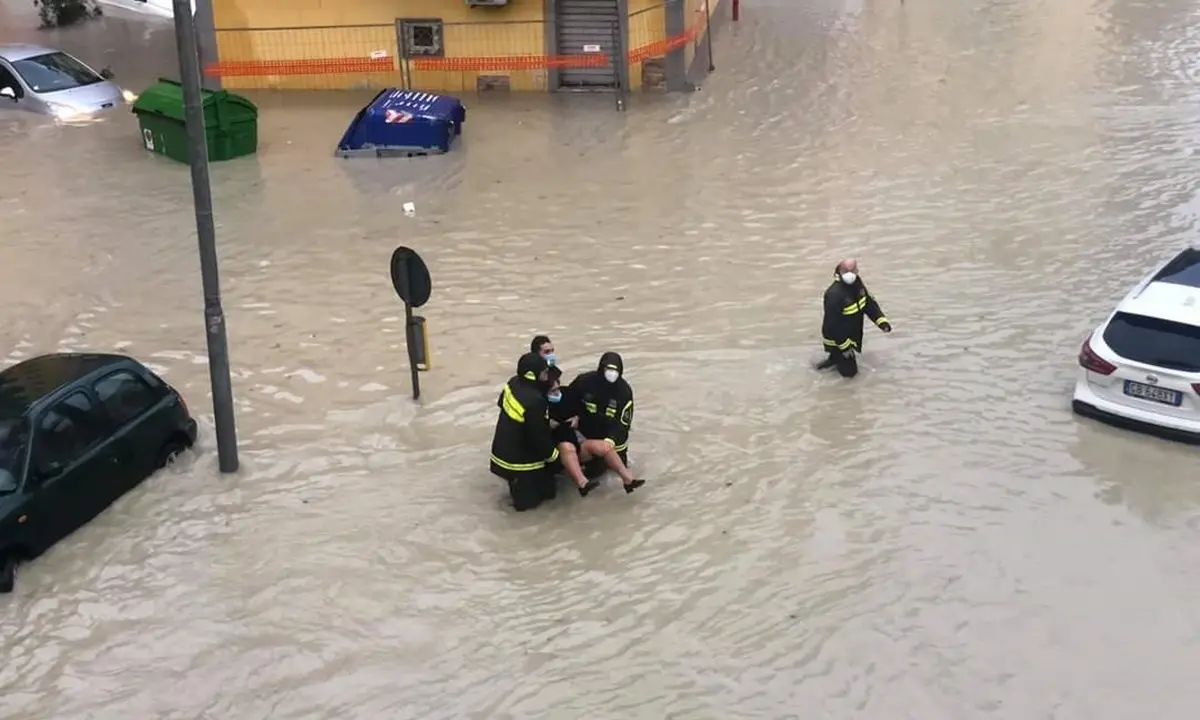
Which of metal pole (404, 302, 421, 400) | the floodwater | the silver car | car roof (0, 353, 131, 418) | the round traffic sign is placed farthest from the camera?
the silver car

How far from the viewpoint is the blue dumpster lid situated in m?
19.0

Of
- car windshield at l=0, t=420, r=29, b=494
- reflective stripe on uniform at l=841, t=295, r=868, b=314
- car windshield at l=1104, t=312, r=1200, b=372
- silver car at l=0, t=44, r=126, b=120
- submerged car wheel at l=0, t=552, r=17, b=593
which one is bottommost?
submerged car wheel at l=0, t=552, r=17, b=593

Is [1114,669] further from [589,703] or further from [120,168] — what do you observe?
[120,168]

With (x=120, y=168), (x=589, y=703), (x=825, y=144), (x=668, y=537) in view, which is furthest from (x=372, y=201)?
(x=589, y=703)

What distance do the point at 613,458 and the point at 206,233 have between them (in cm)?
383

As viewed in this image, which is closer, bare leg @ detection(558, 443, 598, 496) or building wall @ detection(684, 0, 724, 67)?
bare leg @ detection(558, 443, 598, 496)

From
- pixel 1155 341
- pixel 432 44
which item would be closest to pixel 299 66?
pixel 432 44

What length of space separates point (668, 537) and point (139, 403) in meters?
4.60

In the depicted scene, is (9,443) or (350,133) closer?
(9,443)

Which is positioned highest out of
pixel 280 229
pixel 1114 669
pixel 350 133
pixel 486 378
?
pixel 350 133

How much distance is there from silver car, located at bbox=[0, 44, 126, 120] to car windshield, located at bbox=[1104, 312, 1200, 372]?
697 inches

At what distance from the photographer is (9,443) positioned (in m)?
9.31

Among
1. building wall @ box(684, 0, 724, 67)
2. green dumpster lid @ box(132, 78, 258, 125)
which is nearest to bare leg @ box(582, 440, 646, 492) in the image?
green dumpster lid @ box(132, 78, 258, 125)

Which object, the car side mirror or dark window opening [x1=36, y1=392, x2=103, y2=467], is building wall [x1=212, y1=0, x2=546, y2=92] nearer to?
dark window opening [x1=36, y1=392, x2=103, y2=467]
